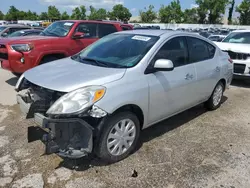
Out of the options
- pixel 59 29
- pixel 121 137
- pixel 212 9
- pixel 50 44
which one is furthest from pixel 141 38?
pixel 212 9

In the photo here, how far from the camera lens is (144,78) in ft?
11.1

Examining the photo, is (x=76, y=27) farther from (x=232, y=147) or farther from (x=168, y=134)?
(x=232, y=147)

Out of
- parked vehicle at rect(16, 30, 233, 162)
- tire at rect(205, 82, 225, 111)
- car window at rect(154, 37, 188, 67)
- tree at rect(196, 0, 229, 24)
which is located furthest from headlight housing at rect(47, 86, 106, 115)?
tree at rect(196, 0, 229, 24)

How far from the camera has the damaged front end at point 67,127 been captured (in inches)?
108

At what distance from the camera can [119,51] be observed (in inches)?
152

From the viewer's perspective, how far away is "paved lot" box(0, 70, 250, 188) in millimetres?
2939

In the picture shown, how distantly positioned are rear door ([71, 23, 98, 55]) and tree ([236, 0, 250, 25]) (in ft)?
194

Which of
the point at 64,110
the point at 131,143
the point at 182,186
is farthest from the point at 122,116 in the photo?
the point at 182,186

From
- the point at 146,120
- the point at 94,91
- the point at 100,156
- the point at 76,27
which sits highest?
the point at 76,27

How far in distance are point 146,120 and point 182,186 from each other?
101cm

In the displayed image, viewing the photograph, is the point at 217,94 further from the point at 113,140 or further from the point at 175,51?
the point at 113,140

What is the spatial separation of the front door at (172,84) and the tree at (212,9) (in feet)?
192

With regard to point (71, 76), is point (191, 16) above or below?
above

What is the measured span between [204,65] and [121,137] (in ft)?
7.29
